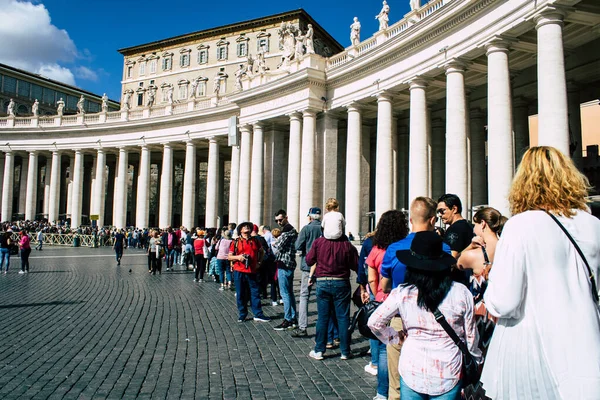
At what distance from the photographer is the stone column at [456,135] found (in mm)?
20047

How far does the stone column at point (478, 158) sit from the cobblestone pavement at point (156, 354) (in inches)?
709

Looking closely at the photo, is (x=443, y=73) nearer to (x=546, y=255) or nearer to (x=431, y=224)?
(x=431, y=224)

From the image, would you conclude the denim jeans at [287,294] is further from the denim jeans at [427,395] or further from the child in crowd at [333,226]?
the denim jeans at [427,395]

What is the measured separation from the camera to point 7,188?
4947 centimetres

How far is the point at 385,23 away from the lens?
26.0 meters

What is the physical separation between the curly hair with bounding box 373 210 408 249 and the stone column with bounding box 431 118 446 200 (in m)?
23.5

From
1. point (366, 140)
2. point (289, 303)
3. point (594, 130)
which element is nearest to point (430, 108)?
point (366, 140)

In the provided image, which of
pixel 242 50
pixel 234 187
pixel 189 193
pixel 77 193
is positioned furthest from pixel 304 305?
pixel 242 50

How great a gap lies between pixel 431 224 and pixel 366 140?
28242mm

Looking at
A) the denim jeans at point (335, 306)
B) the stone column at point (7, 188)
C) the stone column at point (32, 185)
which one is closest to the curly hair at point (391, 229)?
the denim jeans at point (335, 306)

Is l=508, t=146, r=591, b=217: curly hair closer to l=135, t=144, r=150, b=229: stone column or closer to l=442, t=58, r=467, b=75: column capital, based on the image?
l=442, t=58, r=467, b=75: column capital

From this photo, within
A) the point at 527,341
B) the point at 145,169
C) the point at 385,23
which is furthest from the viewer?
the point at 145,169

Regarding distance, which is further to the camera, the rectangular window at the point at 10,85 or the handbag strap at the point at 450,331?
the rectangular window at the point at 10,85

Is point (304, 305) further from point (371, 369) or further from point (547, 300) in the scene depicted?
point (547, 300)
